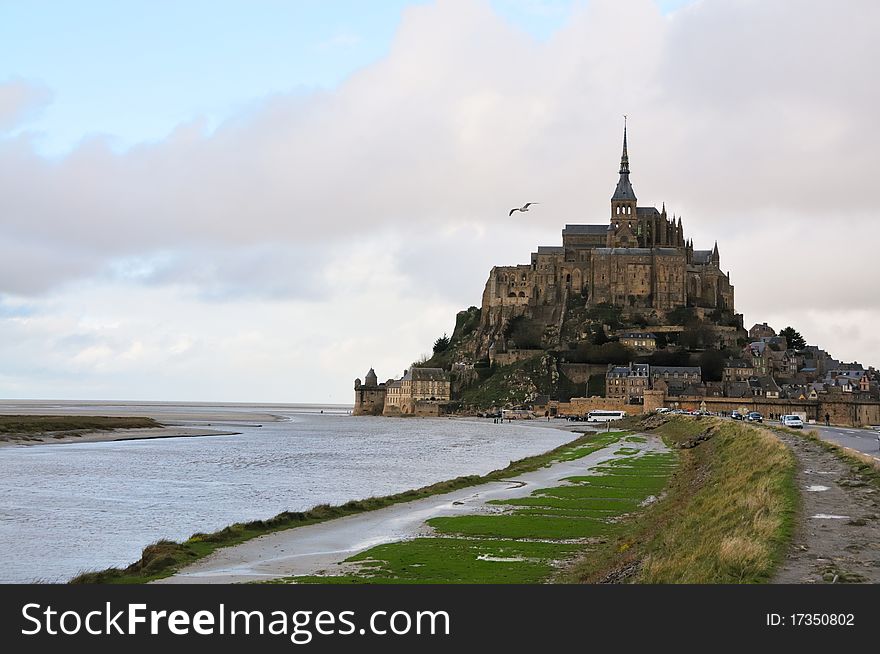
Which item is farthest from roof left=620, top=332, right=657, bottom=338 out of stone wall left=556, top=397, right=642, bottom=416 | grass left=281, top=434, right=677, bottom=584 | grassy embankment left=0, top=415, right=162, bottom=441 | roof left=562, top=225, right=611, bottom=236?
grass left=281, top=434, right=677, bottom=584

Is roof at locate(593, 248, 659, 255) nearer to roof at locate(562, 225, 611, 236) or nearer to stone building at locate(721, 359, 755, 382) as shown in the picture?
roof at locate(562, 225, 611, 236)

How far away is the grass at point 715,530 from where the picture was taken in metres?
13.9

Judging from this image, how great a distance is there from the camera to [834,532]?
16.9 m

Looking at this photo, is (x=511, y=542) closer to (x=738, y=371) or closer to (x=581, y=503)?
(x=581, y=503)

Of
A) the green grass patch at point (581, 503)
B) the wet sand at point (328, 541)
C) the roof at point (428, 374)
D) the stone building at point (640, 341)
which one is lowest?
the wet sand at point (328, 541)

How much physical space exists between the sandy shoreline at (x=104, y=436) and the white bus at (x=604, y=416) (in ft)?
Result: 161

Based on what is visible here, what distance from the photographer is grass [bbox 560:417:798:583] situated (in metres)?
13.9

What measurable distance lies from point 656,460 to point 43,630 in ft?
135

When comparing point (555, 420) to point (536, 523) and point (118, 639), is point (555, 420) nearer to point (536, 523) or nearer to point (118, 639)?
point (536, 523)

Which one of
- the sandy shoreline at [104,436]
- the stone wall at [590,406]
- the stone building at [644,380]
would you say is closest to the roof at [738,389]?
the stone building at [644,380]

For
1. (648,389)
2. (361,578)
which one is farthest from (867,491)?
(648,389)

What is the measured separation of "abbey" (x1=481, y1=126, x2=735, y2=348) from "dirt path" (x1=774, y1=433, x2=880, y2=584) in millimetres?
122789

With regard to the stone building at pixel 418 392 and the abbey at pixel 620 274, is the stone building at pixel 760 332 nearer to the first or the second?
the abbey at pixel 620 274

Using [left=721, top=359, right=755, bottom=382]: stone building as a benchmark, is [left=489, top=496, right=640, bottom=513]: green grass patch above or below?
below
